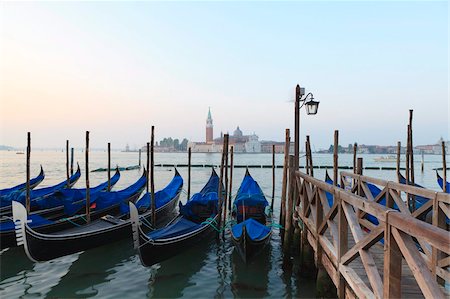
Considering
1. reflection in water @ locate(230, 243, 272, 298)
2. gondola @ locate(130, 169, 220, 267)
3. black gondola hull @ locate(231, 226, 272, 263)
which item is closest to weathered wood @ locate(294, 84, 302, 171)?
Answer: black gondola hull @ locate(231, 226, 272, 263)

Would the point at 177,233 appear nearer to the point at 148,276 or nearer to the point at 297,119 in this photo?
the point at 148,276

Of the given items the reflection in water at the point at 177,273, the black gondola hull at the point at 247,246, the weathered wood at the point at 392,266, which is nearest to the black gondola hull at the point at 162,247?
the reflection in water at the point at 177,273

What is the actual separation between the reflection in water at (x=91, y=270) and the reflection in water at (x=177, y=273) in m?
0.89

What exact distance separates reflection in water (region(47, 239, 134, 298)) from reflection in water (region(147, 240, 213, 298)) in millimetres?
885

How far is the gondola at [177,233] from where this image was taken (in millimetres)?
5344

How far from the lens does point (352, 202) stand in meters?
3.07

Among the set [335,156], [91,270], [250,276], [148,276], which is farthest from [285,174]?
[91,270]

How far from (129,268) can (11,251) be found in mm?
2867

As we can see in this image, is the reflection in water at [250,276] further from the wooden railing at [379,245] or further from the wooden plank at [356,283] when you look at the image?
the wooden plank at [356,283]

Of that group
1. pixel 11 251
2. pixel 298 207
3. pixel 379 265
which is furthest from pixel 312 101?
pixel 11 251

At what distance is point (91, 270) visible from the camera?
5.98 m

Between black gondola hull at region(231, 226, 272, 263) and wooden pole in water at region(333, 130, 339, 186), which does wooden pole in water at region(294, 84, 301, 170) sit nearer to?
wooden pole in water at region(333, 130, 339, 186)

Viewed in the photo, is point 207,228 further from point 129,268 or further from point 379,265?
point 379,265

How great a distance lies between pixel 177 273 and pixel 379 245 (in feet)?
→ 11.4
